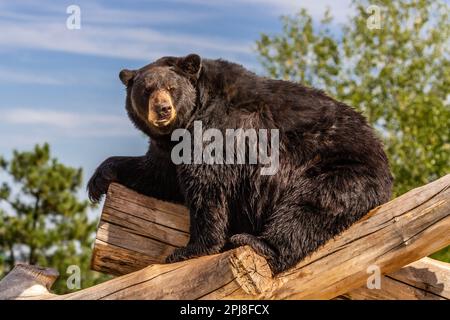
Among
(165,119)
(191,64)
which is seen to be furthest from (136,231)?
(191,64)

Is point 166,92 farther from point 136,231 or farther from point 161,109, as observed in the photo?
point 136,231

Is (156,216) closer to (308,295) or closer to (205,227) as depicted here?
(205,227)

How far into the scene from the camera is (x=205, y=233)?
7117 millimetres

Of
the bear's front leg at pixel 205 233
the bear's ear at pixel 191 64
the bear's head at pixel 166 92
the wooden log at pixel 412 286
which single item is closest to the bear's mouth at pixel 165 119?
the bear's head at pixel 166 92

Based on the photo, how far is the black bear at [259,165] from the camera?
7.03m

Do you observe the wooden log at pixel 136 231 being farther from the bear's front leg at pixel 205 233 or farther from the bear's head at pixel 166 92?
the bear's head at pixel 166 92

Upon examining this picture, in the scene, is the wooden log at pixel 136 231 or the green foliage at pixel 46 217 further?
the green foliage at pixel 46 217

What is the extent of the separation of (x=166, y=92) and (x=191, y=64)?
0.39 metres

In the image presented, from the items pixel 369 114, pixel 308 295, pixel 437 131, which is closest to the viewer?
pixel 308 295

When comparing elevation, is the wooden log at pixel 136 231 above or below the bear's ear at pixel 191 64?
below

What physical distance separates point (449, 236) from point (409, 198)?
0.51m

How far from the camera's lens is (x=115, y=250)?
7668mm

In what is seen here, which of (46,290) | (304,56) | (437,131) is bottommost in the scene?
(46,290)

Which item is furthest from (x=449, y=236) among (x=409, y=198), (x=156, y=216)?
(x=156, y=216)
